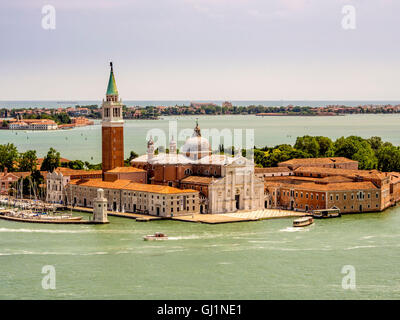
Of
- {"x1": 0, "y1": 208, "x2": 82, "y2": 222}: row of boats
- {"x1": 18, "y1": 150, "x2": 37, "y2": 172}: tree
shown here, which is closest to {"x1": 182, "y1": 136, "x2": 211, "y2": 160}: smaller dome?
{"x1": 0, "y1": 208, "x2": 82, "y2": 222}: row of boats

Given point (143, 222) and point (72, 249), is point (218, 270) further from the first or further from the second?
point (143, 222)

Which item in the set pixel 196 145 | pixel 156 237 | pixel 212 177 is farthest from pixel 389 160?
pixel 156 237

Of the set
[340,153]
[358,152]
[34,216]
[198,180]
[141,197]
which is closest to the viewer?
[34,216]

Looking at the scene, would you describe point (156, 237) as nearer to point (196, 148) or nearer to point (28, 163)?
point (196, 148)

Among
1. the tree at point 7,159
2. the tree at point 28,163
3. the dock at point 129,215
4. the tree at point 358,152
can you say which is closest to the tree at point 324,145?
the tree at point 358,152

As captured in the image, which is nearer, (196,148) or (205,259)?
(205,259)
